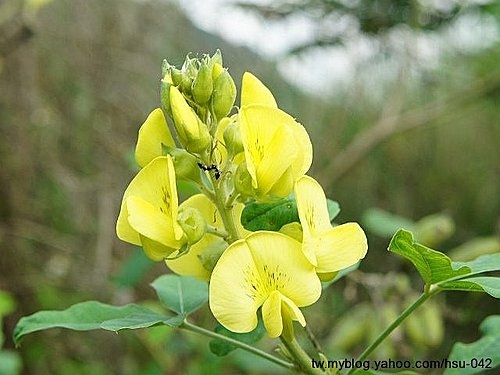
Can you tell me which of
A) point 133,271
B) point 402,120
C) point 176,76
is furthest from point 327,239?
point 402,120

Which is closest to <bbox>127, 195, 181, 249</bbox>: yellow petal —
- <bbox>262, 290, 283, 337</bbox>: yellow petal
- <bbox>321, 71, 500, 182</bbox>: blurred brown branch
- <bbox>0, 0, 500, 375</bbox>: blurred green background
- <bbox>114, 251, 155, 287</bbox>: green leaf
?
<bbox>262, 290, 283, 337</bbox>: yellow petal

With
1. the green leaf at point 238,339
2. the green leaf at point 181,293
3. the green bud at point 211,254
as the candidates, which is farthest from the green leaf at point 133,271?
the green bud at point 211,254

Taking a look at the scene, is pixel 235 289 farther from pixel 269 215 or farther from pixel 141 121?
pixel 141 121

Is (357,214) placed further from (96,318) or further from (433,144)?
(96,318)

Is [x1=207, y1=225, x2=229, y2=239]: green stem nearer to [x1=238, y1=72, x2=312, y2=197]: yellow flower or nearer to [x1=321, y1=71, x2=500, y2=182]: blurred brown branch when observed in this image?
[x1=238, y1=72, x2=312, y2=197]: yellow flower

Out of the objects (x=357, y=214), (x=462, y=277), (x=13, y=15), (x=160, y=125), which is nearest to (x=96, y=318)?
(x=160, y=125)
